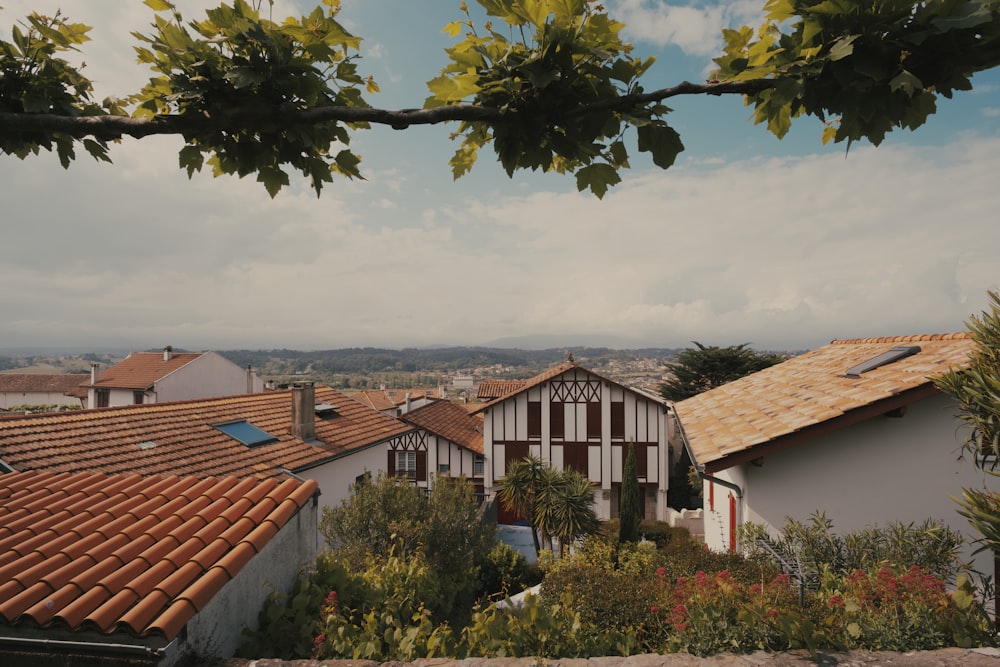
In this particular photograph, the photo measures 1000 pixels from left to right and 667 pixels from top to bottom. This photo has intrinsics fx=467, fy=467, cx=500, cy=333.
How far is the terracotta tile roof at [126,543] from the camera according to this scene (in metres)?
2.76

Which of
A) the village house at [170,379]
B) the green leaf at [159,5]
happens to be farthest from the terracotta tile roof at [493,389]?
the green leaf at [159,5]

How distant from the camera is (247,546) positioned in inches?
136

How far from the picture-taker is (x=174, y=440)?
439 inches

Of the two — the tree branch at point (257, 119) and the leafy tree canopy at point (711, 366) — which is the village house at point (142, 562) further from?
the leafy tree canopy at point (711, 366)

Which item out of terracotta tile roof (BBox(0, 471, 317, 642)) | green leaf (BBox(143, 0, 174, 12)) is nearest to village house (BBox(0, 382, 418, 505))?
terracotta tile roof (BBox(0, 471, 317, 642))

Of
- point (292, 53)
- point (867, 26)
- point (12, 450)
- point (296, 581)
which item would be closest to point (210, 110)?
point (292, 53)

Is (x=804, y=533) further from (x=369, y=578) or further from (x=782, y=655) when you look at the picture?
(x=369, y=578)

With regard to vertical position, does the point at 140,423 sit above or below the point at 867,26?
below

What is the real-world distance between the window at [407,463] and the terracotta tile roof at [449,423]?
1.72 m

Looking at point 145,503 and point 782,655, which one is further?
point 145,503

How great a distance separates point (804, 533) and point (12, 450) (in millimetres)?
13225

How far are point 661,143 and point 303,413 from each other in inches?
561

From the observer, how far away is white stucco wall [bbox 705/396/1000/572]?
7.06m

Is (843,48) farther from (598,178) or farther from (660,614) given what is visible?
(660,614)
